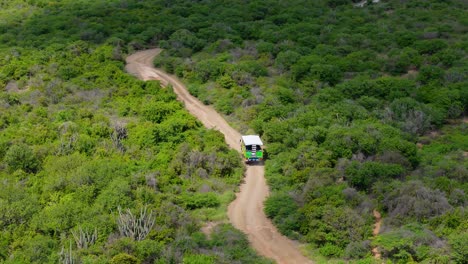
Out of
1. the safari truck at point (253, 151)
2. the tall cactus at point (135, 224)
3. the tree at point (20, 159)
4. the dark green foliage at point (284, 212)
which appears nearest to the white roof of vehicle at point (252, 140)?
the safari truck at point (253, 151)

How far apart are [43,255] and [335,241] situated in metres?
15.4

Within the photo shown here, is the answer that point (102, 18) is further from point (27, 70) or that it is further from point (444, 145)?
point (444, 145)

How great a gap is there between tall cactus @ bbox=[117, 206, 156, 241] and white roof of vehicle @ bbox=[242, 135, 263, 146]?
37.9ft

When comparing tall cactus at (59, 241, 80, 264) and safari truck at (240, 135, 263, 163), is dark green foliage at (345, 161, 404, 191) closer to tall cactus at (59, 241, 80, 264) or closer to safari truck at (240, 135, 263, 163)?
safari truck at (240, 135, 263, 163)

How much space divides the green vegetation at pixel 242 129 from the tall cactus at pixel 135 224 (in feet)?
1.01

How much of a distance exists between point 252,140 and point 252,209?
23.4 ft

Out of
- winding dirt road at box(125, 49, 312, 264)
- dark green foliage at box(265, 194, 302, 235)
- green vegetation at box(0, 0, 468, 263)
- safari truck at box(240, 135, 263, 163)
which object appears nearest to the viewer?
green vegetation at box(0, 0, 468, 263)

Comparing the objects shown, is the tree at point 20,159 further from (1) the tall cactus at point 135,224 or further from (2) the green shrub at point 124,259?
(2) the green shrub at point 124,259

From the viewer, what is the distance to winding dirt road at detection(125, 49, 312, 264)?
2997 cm

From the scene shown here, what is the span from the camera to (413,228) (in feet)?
93.1

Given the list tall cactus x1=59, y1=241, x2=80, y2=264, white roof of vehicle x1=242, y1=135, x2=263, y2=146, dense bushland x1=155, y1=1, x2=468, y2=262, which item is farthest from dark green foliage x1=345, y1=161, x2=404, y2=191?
tall cactus x1=59, y1=241, x2=80, y2=264

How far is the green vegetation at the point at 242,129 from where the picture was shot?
95.7ft

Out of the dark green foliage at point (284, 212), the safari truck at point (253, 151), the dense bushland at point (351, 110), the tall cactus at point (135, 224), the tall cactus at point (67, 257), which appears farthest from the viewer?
the safari truck at point (253, 151)

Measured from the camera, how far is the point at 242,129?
148ft
